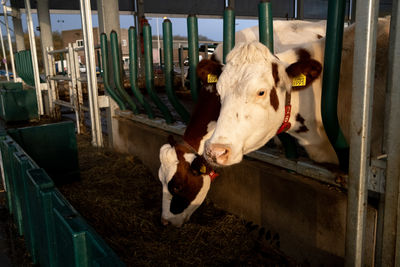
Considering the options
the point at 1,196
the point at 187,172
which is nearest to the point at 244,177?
the point at 187,172

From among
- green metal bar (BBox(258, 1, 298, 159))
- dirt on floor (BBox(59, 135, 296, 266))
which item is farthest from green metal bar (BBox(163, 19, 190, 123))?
green metal bar (BBox(258, 1, 298, 159))

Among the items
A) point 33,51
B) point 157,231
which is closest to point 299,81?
point 157,231

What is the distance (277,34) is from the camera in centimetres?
328

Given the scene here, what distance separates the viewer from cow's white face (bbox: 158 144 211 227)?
265cm

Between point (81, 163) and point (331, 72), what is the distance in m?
3.67

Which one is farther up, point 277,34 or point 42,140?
point 277,34

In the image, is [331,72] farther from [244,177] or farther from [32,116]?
[32,116]

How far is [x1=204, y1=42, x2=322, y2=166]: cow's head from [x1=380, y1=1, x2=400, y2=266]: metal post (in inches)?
18.9

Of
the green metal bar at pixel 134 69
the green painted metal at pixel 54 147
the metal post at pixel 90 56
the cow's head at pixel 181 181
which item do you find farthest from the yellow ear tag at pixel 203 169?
the metal post at pixel 90 56

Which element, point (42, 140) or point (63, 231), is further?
point (42, 140)

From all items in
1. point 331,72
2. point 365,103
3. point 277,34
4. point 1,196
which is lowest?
point 1,196

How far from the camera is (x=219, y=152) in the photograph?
1.75 meters

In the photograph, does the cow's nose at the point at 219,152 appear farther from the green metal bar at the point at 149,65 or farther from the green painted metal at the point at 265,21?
the green metal bar at the point at 149,65

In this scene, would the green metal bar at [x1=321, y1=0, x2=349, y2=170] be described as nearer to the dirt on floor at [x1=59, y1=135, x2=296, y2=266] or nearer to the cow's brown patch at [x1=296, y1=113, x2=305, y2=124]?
the cow's brown patch at [x1=296, y1=113, x2=305, y2=124]
